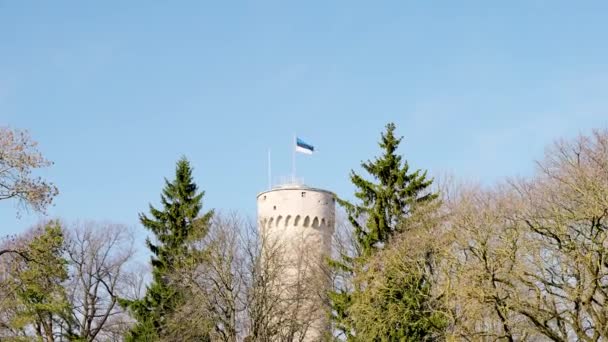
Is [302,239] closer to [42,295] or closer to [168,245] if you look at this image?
[168,245]

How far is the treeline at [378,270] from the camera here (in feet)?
59.4

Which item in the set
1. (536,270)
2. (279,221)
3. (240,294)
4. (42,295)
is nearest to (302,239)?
(279,221)

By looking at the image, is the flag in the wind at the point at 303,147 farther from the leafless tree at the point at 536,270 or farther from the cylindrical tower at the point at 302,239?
the leafless tree at the point at 536,270

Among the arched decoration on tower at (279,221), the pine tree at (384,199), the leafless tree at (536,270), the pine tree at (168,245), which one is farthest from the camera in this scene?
the arched decoration on tower at (279,221)

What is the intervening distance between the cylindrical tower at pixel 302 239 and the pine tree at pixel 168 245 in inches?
120

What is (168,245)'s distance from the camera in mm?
32625

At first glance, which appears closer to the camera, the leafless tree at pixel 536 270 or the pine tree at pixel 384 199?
the leafless tree at pixel 536 270

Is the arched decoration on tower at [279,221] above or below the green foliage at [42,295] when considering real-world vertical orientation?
above

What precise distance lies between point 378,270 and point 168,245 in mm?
12601

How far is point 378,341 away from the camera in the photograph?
74.7 feet

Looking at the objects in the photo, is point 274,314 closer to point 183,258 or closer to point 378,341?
point 183,258

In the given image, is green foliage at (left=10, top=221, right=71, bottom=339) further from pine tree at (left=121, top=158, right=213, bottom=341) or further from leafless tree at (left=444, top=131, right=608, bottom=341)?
leafless tree at (left=444, top=131, right=608, bottom=341)

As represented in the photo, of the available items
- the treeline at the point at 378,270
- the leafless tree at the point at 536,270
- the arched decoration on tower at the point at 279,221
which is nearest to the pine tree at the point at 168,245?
the treeline at the point at 378,270

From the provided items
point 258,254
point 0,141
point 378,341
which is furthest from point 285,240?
point 0,141
